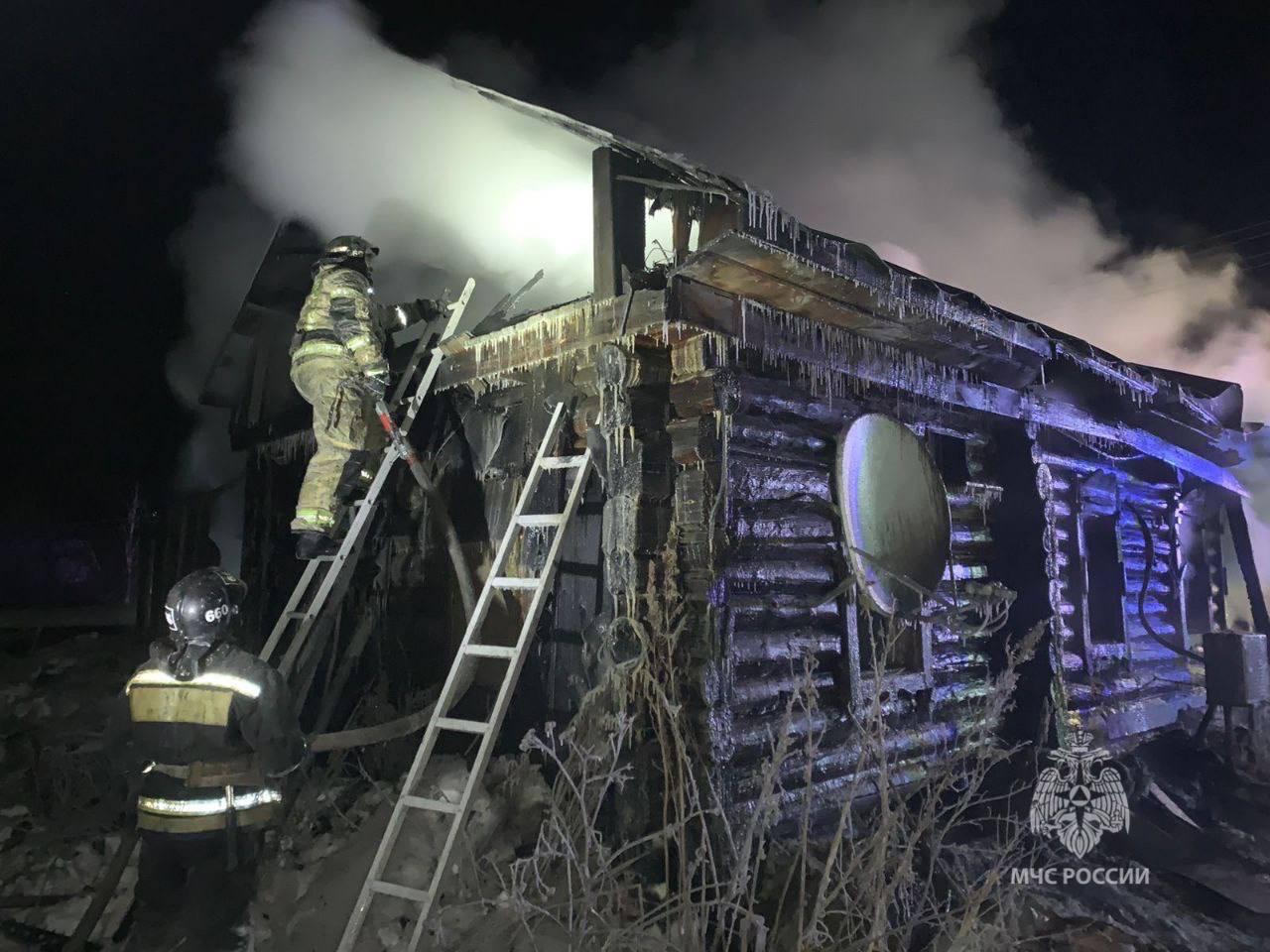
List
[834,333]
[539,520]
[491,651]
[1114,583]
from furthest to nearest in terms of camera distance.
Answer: [1114,583]
[834,333]
[539,520]
[491,651]

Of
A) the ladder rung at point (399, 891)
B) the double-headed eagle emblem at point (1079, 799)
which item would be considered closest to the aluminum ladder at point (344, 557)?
the ladder rung at point (399, 891)

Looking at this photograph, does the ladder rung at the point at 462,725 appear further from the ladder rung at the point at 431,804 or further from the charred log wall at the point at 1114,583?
the charred log wall at the point at 1114,583

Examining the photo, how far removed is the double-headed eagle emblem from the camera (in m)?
6.78

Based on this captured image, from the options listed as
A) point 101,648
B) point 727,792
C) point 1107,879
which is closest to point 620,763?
point 727,792

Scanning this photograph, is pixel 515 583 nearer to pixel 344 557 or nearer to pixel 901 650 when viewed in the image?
pixel 344 557

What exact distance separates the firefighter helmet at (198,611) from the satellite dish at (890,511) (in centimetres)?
432

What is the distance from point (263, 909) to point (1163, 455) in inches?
443

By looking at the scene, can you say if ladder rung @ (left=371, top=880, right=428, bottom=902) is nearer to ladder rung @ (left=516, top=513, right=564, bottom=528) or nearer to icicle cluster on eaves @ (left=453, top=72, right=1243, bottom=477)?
ladder rung @ (left=516, top=513, right=564, bottom=528)

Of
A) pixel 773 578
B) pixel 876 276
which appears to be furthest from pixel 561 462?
pixel 876 276

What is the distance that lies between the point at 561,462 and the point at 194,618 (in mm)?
2442

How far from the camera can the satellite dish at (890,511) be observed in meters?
5.84

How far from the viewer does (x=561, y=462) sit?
17.4ft

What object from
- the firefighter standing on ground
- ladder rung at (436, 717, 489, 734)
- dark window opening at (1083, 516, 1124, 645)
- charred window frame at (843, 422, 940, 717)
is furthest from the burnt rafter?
dark window opening at (1083, 516, 1124, 645)

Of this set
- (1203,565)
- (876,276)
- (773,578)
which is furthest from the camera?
(1203,565)
